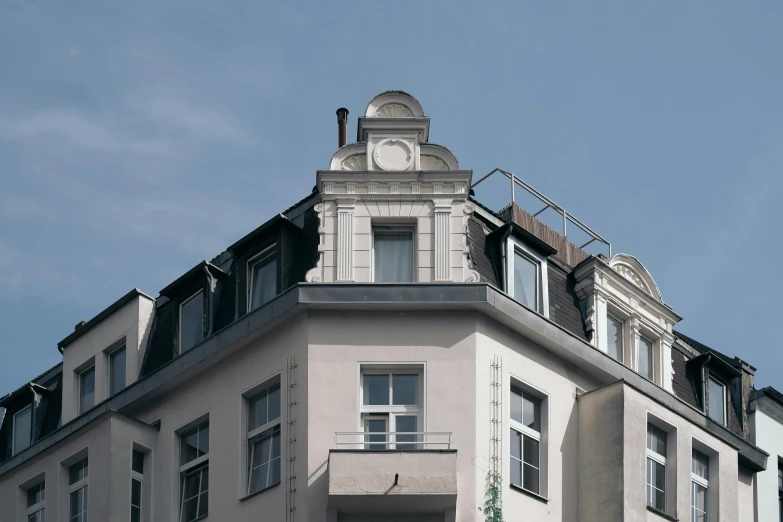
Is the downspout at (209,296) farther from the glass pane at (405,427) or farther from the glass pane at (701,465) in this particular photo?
the glass pane at (701,465)

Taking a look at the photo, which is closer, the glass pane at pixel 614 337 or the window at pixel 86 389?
the glass pane at pixel 614 337

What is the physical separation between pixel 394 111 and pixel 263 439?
8045 mm

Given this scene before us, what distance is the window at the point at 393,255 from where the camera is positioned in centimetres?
4253

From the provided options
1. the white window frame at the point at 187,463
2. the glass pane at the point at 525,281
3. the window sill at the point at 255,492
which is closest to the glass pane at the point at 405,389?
the window sill at the point at 255,492

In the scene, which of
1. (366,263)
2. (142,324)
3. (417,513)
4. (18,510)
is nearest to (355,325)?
(366,263)

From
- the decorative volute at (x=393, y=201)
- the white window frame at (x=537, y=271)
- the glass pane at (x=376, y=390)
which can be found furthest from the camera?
the white window frame at (x=537, y=271)

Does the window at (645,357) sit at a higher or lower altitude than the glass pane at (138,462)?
higher

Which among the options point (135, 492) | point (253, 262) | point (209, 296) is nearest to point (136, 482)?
point (135, 492)

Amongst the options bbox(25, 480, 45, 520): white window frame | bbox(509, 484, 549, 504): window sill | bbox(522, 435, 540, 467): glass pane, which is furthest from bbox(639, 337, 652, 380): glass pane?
bbox(25, 480, 45, 520): white window frame

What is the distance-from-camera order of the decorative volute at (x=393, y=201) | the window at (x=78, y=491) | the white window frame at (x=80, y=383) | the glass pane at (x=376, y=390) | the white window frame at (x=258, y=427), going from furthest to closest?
1. the white window frame at (x=80, y=383)
2. the window at (x=78, y=491)
3. the decorative volute at (x=393, y=201)
4. the white window frame at (x=258, y=427)
5. the glass pane at (x=376, y=390)

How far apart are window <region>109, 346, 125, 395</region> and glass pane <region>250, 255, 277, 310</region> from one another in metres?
5.01

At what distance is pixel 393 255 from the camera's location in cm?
4278

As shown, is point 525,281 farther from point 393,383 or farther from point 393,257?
point 393,383

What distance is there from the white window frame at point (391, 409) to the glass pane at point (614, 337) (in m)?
6.25
